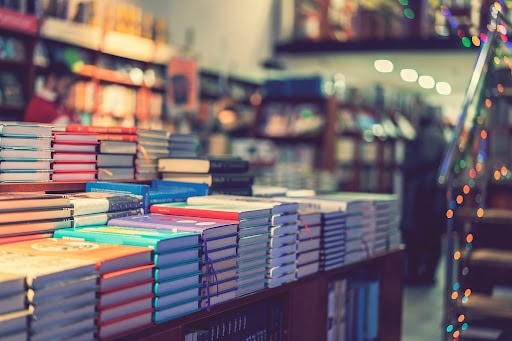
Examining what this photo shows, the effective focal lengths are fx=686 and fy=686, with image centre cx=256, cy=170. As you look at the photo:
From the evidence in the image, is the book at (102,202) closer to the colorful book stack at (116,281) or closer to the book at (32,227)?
the book at (32,227)

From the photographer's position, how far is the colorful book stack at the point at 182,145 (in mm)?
2967

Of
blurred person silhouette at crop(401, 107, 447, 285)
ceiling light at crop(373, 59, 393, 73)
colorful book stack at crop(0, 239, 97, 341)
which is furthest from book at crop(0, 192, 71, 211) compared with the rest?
ceiling light at crop(373, 59, 393, 73)

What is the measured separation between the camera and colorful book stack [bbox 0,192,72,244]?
6.33 ft

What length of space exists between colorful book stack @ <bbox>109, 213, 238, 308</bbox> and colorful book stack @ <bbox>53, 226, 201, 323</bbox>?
0.03 metres

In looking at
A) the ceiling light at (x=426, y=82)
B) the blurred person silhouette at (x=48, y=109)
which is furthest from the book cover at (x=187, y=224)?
the ceiling light at (x=426, y=82)

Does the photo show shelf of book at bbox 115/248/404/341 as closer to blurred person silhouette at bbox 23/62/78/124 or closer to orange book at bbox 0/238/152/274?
orange book at bbox 0/238/152/274

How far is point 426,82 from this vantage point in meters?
13.5

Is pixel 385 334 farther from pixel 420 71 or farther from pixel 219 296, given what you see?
pixel 420 71

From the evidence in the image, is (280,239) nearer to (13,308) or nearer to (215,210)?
(215,210)

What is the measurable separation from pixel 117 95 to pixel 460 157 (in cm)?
461

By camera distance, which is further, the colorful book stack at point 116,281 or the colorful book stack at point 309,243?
the colorful book stack at point 309,243

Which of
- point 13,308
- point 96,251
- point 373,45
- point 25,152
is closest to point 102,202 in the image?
point 25,152

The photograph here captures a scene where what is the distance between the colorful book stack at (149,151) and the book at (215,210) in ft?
1.14

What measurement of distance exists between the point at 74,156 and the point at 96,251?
2.40ft
